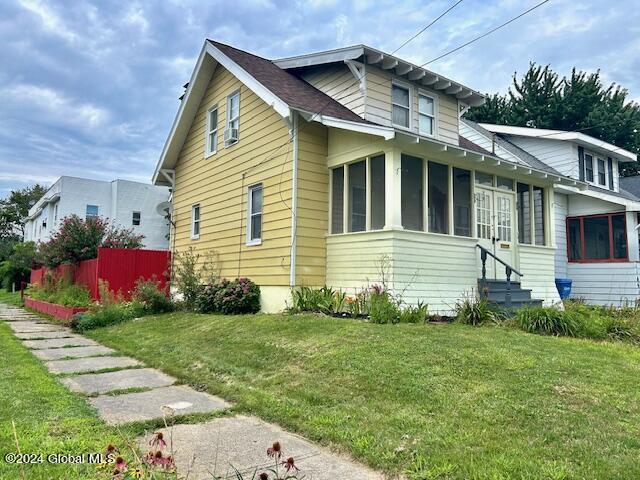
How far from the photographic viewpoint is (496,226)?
1157 centimetres

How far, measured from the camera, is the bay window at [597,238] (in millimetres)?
16031

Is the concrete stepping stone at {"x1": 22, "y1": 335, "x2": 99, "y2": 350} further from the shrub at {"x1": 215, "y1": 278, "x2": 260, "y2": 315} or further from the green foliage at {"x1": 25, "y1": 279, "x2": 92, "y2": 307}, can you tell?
the green foliage at {"x1": 25, "y1": 279, "x2": 92, "y2": 307}

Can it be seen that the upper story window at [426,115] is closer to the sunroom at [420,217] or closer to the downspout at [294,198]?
the sunroom at [420,217]

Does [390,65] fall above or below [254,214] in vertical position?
above

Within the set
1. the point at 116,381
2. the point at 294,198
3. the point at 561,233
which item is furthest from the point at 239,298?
the point at 561,233

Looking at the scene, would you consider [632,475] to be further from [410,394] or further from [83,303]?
[83,303]

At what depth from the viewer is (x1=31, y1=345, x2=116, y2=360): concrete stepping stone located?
7896 millimetres

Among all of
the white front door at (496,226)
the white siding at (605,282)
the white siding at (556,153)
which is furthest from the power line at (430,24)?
the white siding at (605,282)

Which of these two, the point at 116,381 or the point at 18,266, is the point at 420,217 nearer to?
the point at 116,381

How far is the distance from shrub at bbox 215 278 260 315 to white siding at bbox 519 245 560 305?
22.4 feet

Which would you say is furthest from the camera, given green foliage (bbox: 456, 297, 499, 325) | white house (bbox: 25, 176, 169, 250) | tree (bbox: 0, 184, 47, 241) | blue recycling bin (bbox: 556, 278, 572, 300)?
tree (bbox: 0, 184, 47, 241)

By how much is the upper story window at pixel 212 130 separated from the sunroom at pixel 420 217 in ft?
16.3

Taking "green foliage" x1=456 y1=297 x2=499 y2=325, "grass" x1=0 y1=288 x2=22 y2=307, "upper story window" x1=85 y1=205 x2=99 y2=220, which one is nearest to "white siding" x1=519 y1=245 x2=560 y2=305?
"green foliage" x1=456 y1=297 x2=499 y2=325

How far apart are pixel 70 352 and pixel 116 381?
116 inches
